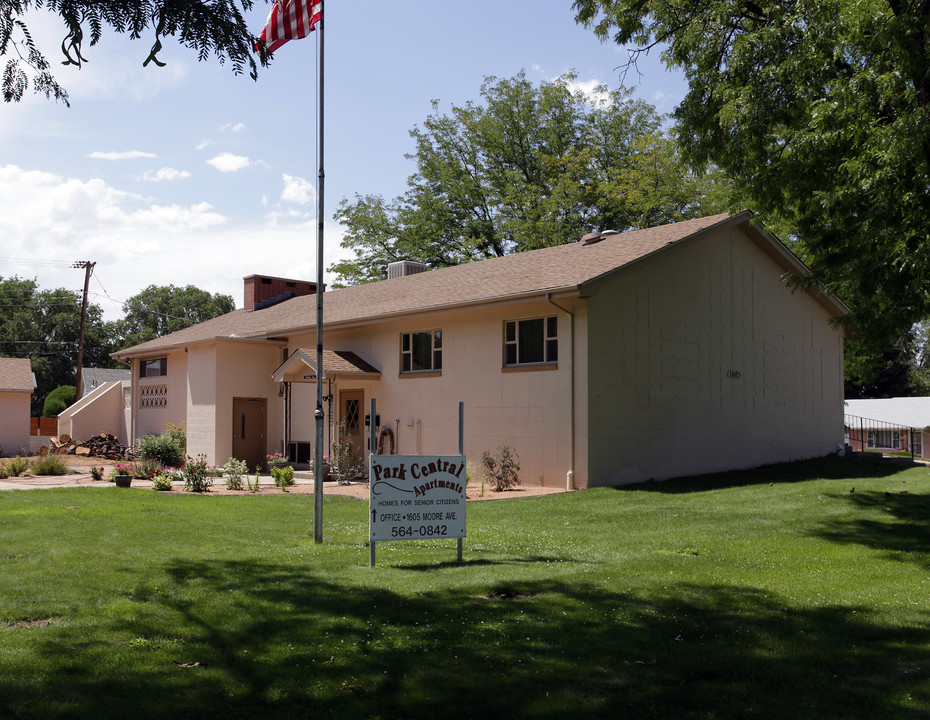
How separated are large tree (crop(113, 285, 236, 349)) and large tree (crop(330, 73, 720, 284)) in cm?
5581

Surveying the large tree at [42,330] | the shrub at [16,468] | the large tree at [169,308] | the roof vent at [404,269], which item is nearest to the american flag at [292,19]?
the shrub at [16,468]

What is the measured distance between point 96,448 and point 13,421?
499cm

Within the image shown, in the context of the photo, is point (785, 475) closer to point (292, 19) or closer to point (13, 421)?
point (292, 19)

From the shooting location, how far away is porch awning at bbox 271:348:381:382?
2145 cm

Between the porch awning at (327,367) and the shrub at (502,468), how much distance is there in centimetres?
451

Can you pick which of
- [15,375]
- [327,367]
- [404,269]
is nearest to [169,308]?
[15,375]

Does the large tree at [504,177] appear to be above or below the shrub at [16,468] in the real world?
above

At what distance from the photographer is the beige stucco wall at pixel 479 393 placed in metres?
18.0

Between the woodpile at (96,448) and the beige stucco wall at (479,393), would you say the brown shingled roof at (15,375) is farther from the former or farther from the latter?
the beige stucco wall at (479,393)

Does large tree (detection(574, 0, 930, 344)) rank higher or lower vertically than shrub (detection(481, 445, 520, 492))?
higher

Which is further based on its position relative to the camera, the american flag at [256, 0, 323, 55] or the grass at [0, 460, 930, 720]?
the american flag at [256, 0, 323, 55]

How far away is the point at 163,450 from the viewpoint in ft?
82.0

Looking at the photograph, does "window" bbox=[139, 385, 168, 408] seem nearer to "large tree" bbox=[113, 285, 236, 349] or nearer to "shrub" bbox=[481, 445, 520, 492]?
"shrub" bbox=[481, 445, 520, 492]

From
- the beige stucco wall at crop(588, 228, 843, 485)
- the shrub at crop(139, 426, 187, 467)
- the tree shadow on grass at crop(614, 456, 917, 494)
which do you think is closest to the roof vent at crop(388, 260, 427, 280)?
the shrub at crop(139, 426, 187, 467)
